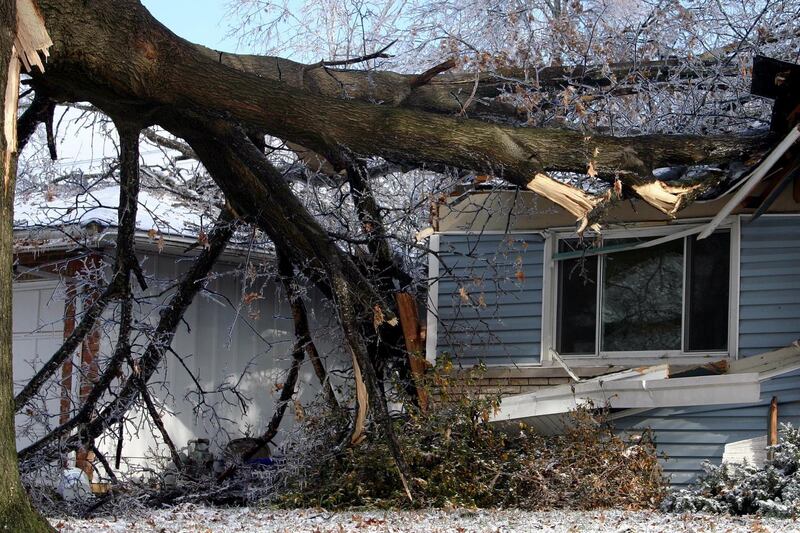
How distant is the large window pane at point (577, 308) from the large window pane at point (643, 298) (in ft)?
0.42

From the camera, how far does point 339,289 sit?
24.7 feet

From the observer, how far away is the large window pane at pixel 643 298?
9781 mm

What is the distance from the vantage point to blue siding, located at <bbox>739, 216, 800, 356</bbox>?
9.28 meters

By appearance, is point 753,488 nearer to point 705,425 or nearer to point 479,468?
point 705,425

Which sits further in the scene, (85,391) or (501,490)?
(85,391)

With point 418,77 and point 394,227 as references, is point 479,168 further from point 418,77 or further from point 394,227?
point 394,227

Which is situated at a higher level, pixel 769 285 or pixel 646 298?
pixel 769 285

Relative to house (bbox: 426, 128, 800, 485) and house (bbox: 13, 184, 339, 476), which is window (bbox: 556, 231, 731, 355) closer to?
house (bbox: 426, 128, 800, 485)

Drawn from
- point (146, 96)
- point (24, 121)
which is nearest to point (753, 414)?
point (146, 96)

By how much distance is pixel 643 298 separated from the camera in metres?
9.93

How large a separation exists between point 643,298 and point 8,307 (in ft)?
22.5

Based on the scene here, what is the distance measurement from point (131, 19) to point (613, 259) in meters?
5.76

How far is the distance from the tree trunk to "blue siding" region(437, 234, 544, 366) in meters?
6.00

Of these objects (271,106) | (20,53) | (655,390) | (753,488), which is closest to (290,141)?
(271,106)
